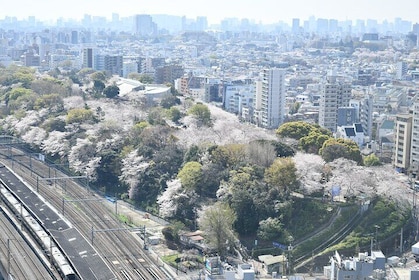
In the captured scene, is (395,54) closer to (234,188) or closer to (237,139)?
(237,139)

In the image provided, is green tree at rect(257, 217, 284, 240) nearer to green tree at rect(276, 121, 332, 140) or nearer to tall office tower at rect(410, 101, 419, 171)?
green tree at rect(276, 121, 332, 140)

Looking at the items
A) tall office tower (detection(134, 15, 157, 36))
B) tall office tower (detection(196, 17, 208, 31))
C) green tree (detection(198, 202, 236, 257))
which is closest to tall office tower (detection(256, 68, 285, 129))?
green tree (detection(198, 202, 236, 257))

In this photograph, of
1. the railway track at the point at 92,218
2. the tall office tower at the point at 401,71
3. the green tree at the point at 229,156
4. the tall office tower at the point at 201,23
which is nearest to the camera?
the railway track at the point at 92,218

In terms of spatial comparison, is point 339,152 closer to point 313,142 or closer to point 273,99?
point 313,142

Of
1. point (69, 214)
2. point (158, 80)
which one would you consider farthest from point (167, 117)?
point (158, 80)

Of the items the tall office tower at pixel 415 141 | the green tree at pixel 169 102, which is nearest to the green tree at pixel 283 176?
the tall office tower at pixel 415 141

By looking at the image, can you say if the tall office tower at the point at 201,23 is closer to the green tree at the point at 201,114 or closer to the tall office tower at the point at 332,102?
the tall office tower at the point at 332,102
